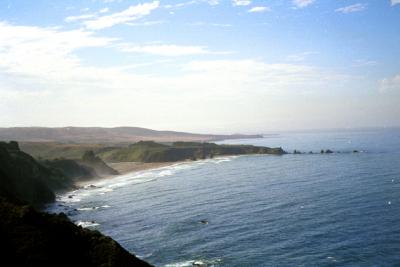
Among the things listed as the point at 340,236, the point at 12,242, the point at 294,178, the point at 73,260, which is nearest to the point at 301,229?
the point at 340,236

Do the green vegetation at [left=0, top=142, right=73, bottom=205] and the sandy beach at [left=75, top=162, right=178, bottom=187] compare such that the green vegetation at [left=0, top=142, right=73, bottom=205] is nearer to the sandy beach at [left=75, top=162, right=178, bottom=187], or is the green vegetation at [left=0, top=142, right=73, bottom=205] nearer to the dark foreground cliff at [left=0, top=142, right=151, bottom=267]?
the sandy beach at [left=75, top=162, right=178, bottom=187]

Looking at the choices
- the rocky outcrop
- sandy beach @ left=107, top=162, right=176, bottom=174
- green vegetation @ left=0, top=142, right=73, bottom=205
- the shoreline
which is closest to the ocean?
green vegetation @ left=0, top=142, right=73, bottom=205

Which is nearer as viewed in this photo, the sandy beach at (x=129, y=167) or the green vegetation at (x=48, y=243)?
the green vegetation at (x=48, y=243)

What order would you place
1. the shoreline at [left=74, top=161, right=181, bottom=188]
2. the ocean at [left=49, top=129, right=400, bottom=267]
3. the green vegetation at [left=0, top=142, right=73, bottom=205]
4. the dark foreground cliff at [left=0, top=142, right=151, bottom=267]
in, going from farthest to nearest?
the shoreline at [left=74, top=161, right=181, bottom=188] → the green vegetation at [left=0, top=142, right=73, bottom=205] → the ocean at [left=49, top=129, right=400, bottom=267] → the dark foreground cliff at [left=0, top=142, right=151, bottom=267]

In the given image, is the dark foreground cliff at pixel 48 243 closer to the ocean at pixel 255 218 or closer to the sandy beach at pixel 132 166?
the ocean at pixel 255 218

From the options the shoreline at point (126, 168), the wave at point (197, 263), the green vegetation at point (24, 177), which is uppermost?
the green vegetation at point (24, 177)

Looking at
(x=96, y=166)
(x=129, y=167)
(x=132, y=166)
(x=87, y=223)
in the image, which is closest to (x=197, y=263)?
(x=87, y=223)

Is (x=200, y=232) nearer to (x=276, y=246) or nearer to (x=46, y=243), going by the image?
(x=276, y=246)

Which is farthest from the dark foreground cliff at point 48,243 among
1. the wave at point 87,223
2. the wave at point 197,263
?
the wave at point 87,223
